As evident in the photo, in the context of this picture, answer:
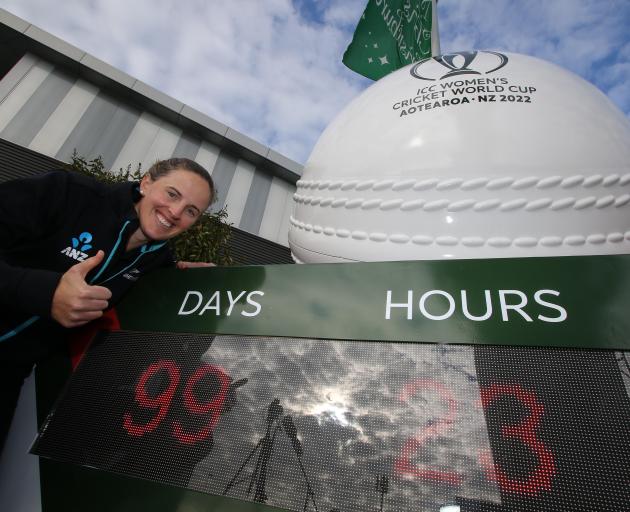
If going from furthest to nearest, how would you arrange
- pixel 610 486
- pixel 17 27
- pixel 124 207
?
pixel 17 27
pixel 124 207
pixel 610 486

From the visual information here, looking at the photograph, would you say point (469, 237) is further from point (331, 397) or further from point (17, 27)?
point (17, 27)

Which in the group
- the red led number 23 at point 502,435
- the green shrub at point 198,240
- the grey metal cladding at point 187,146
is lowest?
the red led number 23 at point 502,435

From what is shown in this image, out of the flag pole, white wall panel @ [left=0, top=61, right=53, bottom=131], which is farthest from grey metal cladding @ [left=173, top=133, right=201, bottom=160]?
the flag pole

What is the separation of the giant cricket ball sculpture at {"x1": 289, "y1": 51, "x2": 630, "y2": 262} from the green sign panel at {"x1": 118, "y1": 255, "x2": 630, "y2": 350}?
243mm

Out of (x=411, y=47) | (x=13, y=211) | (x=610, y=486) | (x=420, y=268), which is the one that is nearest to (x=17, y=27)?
(x=411, y=47)

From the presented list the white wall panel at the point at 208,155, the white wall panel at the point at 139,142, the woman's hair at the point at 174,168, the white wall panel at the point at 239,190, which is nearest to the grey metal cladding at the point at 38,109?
the white wall panel at the point at 139,142

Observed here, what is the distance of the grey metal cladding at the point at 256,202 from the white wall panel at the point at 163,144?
5.51 feet

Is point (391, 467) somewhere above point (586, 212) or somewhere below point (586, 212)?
below

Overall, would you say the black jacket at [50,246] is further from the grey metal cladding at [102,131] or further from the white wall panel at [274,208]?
the white wall panel at [274,208]

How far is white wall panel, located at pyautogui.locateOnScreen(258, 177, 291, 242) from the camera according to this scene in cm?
736

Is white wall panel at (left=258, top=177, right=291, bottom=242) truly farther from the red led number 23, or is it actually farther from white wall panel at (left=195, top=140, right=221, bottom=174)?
the red led number 23

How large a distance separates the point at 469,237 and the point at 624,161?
618 mm

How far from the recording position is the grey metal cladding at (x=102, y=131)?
5.86 m

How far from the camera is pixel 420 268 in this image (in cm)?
105
